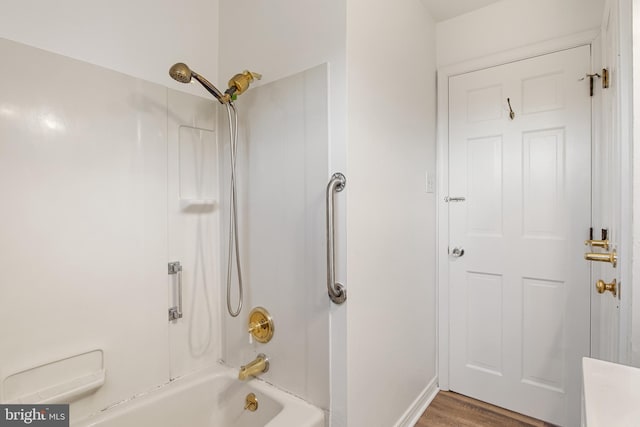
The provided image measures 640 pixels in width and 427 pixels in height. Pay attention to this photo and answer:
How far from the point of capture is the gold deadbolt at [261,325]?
58.2 inches

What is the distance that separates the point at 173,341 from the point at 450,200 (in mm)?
1827

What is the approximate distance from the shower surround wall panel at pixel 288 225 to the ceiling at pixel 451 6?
1.17 metres

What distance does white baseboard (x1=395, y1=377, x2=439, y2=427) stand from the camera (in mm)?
1726

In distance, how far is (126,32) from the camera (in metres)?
1.36

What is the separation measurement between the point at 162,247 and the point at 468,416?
196 cm

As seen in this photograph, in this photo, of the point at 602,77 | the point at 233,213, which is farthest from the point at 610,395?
the point at 602,77

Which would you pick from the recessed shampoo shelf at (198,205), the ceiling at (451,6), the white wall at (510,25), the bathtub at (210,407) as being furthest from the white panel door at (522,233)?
the recessed shampoo shelf at (198,205)

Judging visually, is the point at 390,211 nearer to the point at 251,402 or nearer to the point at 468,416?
the point at 251,402

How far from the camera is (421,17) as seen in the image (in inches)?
74.7

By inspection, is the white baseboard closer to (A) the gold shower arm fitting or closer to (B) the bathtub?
(B) the bathtub

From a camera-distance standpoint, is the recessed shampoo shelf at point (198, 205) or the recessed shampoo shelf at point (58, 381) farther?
the recessed shampoo shelf at point (198, 205)

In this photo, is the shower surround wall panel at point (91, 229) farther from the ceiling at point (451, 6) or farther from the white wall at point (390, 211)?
the ceiling at point (451, 6)

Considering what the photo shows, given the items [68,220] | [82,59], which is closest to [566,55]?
[82,59]

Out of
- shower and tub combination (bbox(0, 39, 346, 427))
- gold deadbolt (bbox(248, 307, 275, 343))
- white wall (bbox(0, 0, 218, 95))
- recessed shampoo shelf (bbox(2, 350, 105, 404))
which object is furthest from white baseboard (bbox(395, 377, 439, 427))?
white wall (bbox(0, 0, 218, 95))
